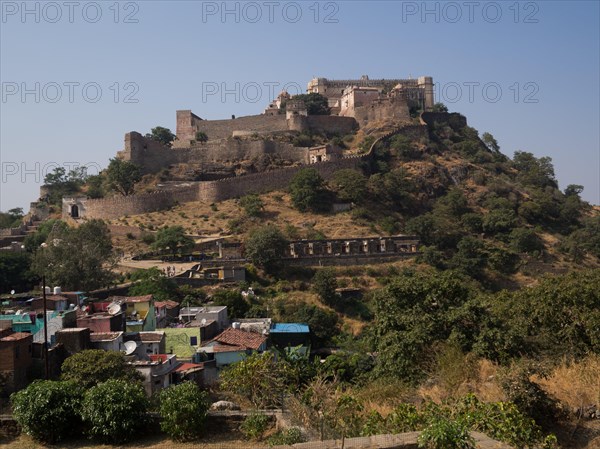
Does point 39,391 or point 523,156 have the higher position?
point 523,156

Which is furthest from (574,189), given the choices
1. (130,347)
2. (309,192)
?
(130,347)

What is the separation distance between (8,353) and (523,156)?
Result: 4841cm

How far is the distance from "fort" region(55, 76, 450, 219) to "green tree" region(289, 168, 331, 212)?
8.15 ft

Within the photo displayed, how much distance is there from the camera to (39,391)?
8.98 m

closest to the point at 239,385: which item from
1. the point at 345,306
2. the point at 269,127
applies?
the point at 345,306

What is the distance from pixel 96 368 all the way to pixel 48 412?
14.8ft

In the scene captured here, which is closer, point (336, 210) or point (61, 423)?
point (61, 423)

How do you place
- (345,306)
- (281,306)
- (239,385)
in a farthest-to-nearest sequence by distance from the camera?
(345,306), (281,306), (239,385)

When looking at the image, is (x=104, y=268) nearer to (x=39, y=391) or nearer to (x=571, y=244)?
(x=39, y=391)

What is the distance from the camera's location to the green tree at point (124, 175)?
42406 millimetres

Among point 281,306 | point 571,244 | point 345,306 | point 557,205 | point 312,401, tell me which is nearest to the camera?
point 312,401

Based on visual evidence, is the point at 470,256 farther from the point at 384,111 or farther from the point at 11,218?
the point at 11,218

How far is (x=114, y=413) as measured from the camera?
27.3 feet

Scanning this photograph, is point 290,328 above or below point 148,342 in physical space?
below
